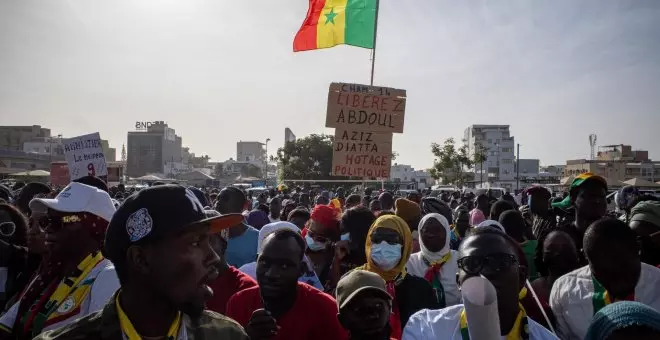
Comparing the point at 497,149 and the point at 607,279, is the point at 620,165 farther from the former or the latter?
the point at 607,279

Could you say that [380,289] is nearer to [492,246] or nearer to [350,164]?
[492,246]

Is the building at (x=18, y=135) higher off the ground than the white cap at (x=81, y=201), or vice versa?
the building at (x=18, y=135)

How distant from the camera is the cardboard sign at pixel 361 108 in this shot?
7.05m

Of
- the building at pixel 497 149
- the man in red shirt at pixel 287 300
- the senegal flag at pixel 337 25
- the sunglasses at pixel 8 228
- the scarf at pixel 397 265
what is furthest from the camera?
the building at pixel 497 149

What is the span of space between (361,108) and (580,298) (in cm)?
471

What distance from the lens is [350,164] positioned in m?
7.14

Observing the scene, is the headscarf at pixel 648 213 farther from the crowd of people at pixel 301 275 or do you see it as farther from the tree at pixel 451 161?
the tree at pixel 451 161

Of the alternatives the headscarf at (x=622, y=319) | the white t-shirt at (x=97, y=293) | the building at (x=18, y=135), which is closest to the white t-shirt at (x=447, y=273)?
the headscarf at (x=622, y=319)

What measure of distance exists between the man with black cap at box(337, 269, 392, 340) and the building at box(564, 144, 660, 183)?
64.2 meters

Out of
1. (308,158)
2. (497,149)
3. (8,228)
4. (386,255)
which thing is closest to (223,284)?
(386,255)

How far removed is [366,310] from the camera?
233cm

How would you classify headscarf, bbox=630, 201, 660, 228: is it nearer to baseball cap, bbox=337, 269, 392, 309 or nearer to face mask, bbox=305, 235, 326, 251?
baseball cap, bbox=337, 269, 392, 309

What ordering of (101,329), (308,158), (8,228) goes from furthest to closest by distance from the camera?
1. (308,158)
2. (8,228)
3. (101,329)

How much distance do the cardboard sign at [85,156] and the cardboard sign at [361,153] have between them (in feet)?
11.3
